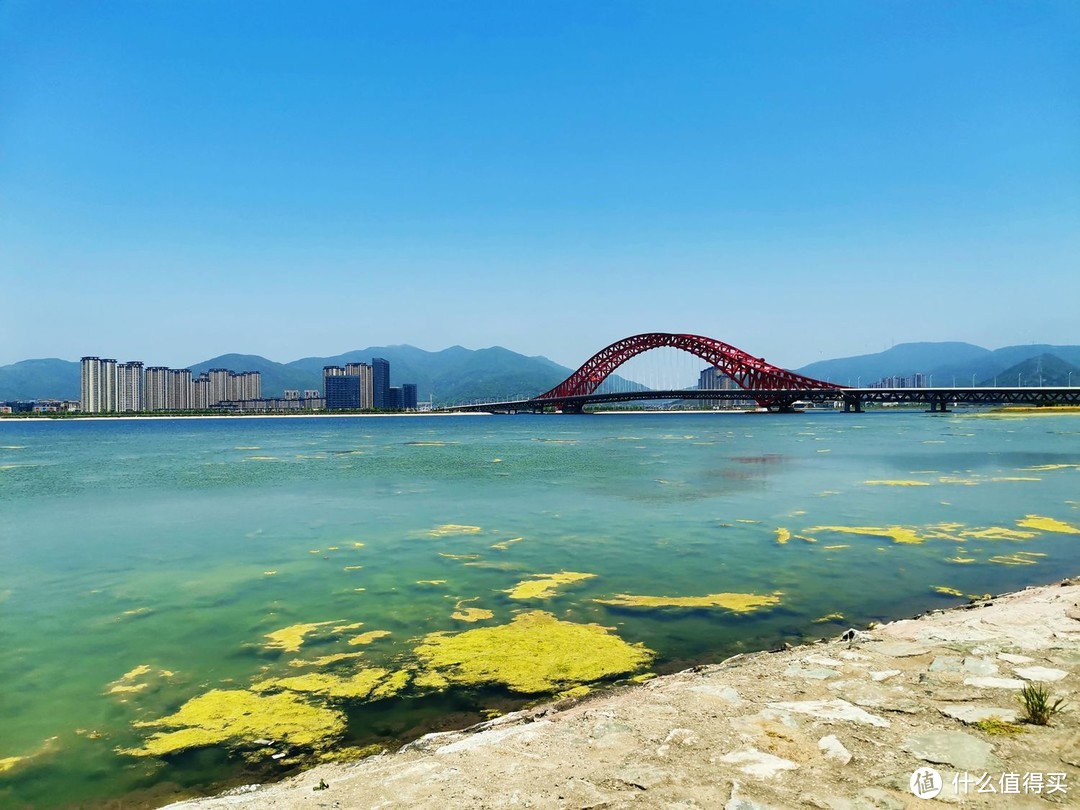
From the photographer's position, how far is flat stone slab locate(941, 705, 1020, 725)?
536 cm

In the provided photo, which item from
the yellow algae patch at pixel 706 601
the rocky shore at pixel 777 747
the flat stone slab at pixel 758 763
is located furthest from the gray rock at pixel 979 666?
the yellow algae patch at pixel 706 601

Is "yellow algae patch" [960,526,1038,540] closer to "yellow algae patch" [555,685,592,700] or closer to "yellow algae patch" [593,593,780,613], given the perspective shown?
"yellow algae patch" [593,593,780,613]

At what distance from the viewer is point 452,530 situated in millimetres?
19234

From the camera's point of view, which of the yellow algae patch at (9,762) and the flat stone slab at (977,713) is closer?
the flat stone slab at (977,713)

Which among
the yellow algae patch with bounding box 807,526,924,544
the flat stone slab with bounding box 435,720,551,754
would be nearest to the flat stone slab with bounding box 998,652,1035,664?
the flat stone slab with bounding box 435,720,551,754

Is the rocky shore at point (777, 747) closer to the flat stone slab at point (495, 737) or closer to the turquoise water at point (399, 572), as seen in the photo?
the flat stone slab at point (495, 737)

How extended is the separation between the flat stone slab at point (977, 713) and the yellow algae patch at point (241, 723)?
5829 mm

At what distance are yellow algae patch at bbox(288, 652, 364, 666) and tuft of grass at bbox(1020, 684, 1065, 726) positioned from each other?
766cm

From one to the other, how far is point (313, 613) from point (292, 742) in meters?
4.77

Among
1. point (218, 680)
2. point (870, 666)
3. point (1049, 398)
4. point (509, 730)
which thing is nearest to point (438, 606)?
point (218, 680)

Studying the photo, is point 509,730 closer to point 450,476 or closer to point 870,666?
point 870,666

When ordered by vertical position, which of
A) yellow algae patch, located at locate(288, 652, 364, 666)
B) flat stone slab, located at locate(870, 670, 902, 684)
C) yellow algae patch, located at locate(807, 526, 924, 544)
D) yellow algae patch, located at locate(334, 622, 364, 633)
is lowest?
yellow algae patch, located at locate(334, 622, 364, 633)

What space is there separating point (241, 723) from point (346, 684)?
133cm

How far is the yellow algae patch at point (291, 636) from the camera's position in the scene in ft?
32.2
